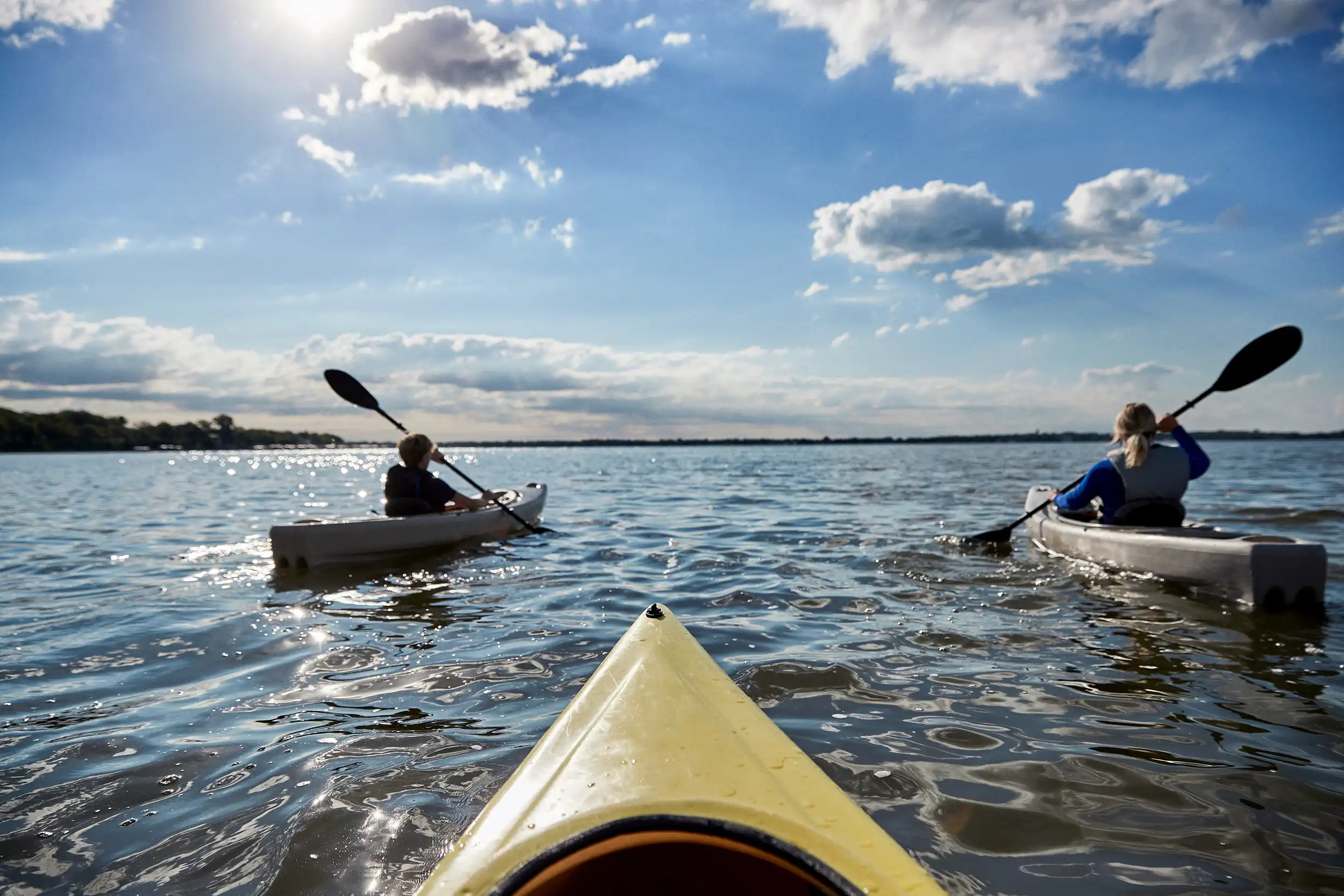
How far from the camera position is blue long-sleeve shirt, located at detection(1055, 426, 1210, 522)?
732cm

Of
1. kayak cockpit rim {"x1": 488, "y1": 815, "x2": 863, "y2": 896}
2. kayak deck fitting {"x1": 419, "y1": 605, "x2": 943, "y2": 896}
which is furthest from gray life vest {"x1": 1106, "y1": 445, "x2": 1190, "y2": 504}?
kayak cockpit rim {"x1": 488, "y1": 815, "x2": 863, "y2": 896}

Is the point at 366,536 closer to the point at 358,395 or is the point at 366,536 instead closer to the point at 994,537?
the point at 358,395

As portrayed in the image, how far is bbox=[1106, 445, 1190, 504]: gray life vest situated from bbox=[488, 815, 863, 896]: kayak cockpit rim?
6818 millimetres

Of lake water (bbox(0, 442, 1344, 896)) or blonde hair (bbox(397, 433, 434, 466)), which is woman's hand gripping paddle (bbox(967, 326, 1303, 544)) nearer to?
lake water (bbox(0, 442, 1344, 896))

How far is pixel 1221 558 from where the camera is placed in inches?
229

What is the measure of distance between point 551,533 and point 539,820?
30.5ft

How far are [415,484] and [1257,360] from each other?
9.83 meters

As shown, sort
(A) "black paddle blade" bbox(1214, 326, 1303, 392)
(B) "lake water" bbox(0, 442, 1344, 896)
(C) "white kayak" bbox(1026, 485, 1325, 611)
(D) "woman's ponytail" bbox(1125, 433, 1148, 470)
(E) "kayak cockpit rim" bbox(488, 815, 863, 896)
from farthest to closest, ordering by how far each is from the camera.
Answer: (A) "black paddle blade" bbox(1214, 326, 1303, 392) < (D) "woman's ponytail" bbox(1125, 433, 1148, 470) < (C) "white kayak" bbox(1026, 485, 1325, 611) < (B) "lake water" bbox(0, 442, 1344, 896) < (E) "kayak cockpit rim" bbox(488, 815, 863, 896)

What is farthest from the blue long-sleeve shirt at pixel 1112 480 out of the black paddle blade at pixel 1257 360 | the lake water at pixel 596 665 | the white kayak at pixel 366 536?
the white kayak at pixel 366 536

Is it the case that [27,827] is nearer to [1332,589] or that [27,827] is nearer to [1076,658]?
[1076,658]

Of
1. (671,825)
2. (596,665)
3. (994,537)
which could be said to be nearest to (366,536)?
(596,665)

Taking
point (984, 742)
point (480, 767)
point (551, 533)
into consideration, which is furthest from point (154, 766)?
point (551, 533)

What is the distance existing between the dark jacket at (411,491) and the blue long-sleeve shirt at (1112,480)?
7316 mm

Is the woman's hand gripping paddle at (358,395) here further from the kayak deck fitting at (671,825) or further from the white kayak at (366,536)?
the kayak deck fitting at (671,825)
